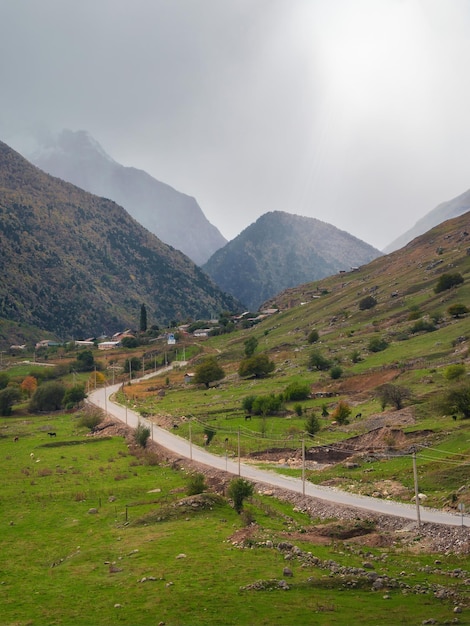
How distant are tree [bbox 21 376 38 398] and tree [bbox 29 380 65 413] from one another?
49.8 feet

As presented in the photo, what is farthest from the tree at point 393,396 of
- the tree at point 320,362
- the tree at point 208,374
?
the tree at point 208,374

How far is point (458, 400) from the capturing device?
174 feet

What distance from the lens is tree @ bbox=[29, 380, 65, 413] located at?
111125mm

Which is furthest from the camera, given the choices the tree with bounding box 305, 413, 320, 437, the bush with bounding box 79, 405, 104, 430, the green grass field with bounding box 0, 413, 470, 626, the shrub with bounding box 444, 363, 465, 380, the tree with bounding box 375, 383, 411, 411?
the bush with bounding box 79, 405, 104, 430

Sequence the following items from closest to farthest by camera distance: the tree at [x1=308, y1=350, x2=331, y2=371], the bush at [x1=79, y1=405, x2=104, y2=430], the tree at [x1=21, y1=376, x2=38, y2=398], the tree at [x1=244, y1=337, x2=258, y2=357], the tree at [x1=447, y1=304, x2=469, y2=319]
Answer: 1. the bush at [x1=79, y1=405, x2=104, y2=430]
2. the tree at [x1=308, y1=350, x2=331, y2=371]
3. the tree at [x1=447, y1=304, x2=469, y2=319]
4. the tree at [x1=21, y1=376, x2=38, y2=398]
5. the tree at [x1=244, y1=337, x2=258, y2=357]

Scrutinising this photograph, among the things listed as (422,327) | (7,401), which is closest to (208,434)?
(422,327)

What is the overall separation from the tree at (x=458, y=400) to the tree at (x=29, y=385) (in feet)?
306

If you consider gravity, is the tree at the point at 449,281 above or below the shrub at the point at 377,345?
above

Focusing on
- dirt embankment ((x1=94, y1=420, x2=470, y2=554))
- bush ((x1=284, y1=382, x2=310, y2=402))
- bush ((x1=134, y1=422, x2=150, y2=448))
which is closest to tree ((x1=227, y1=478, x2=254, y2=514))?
dirt embankment ((x1=94, y1=420, x2=470, y2=554))

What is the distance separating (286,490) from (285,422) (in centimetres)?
2596

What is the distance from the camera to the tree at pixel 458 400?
5253 cm

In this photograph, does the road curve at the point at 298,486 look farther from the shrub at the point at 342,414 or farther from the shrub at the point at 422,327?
the shrub at the point at 422,327

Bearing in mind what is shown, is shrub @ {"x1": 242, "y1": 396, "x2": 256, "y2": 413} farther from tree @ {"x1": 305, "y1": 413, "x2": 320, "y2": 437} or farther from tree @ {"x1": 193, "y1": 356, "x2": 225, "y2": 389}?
tree @ {"x1": 193, "y1": 356, "x2": 225, "y2": 389}

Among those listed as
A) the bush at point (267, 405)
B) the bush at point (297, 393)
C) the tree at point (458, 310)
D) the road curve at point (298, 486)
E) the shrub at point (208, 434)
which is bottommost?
the road curve at point (298, 486)
